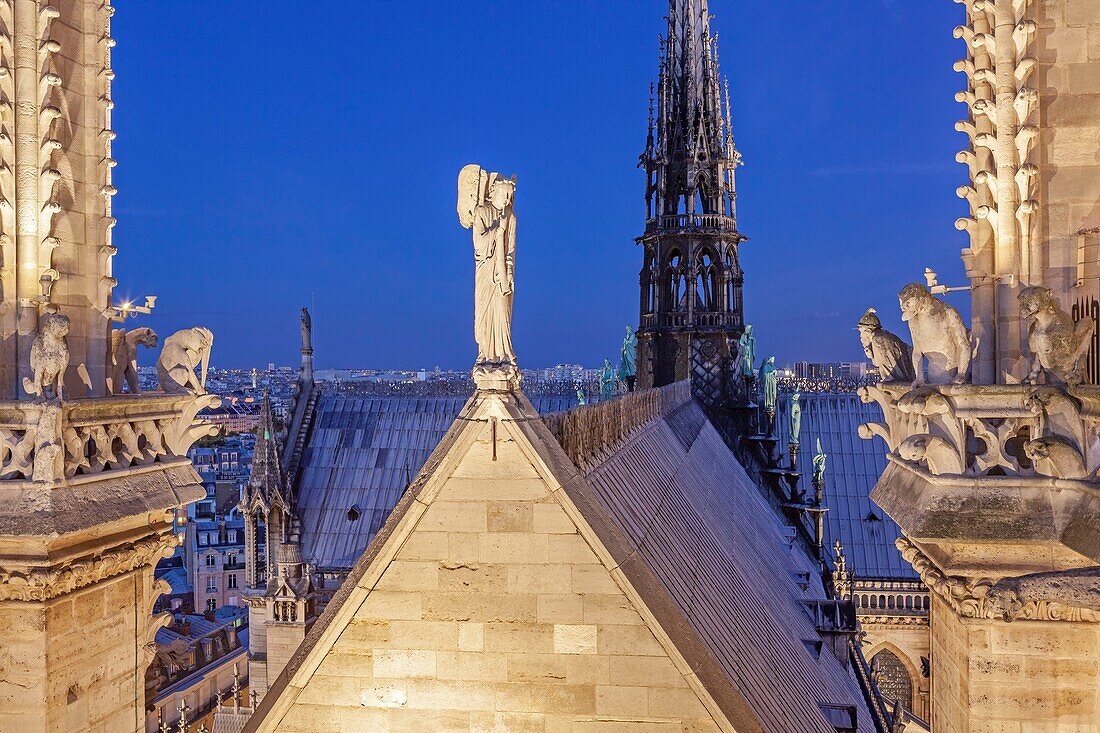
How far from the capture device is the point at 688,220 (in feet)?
114

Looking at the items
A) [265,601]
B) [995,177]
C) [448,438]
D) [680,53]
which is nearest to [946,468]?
[995,177]

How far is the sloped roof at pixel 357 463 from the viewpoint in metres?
31.9

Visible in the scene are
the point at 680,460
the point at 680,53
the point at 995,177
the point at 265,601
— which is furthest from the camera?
the point at 680,53

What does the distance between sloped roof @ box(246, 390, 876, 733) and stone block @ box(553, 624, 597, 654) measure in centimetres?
55

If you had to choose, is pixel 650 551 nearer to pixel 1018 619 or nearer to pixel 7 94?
pixel 1018 619

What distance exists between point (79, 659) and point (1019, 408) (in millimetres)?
9098

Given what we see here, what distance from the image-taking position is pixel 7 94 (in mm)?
8805

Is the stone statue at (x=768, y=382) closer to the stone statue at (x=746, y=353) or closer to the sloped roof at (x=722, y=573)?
the stone statue at (x=746, y=353)

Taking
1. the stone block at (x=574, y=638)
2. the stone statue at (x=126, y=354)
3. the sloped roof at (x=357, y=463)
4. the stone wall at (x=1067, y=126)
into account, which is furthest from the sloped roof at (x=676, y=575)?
the sloped roof at (x=357, y=463)

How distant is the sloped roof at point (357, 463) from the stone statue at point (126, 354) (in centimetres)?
2118

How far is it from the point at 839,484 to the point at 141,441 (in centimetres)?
3384

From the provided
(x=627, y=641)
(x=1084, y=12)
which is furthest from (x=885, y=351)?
(x=627, y=641)

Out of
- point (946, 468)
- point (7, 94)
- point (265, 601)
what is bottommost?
point (265, 601)

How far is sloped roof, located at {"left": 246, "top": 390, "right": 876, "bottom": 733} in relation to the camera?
789 cm
